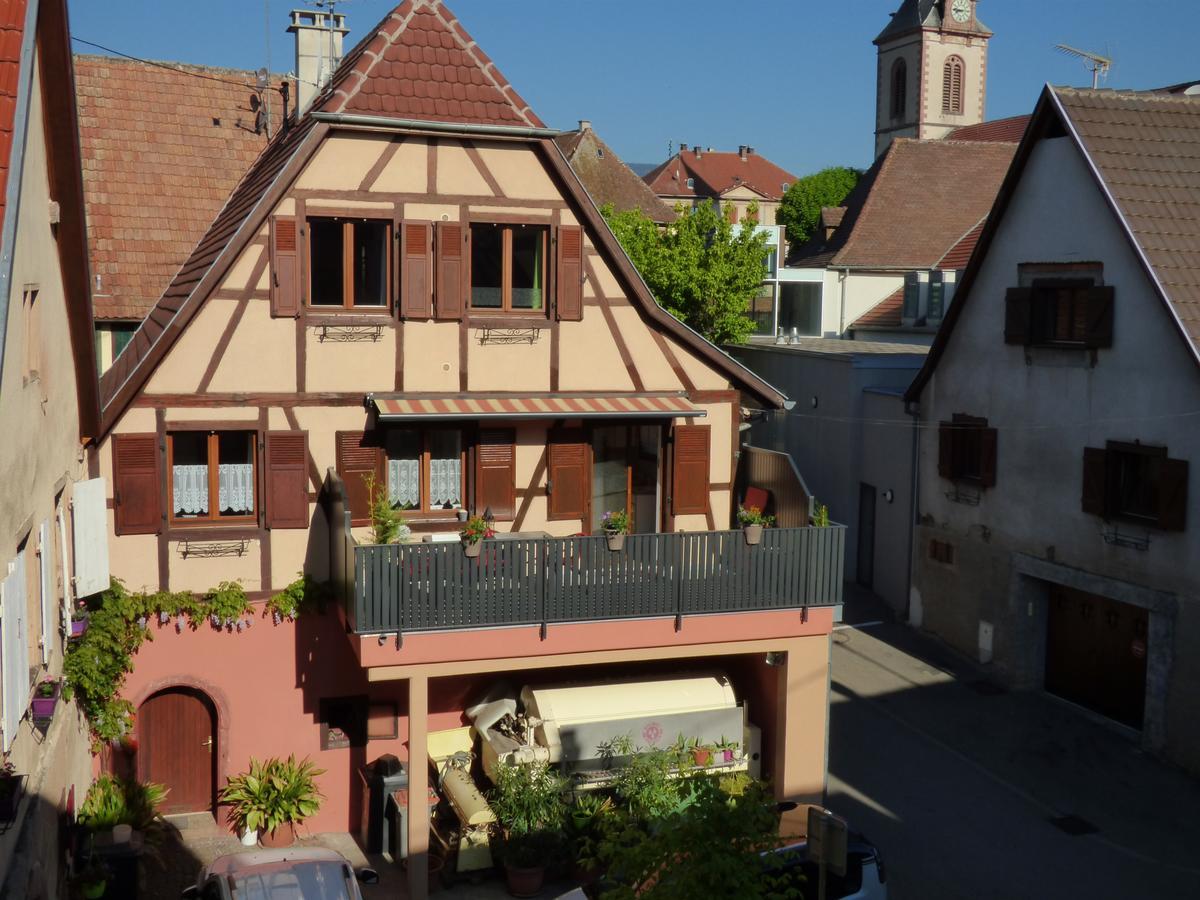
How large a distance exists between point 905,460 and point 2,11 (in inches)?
767

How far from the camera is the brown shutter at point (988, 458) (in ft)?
72.9

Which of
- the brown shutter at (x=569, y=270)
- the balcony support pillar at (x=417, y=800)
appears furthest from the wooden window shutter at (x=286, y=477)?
the brown shutter at (x=569, y=270)

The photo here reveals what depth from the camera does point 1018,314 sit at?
70.0 ft

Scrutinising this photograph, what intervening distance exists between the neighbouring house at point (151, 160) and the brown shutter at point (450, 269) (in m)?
7.13

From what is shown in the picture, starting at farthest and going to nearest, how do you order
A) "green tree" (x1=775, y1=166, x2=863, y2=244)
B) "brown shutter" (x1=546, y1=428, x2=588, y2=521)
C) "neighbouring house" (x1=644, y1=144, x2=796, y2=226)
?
"neighbouring house" (x1=644, y1=144, x2=796, y2=226), "green tree" (x1=775, y1=166, x2=863, y2=244), "brown shutter" (x1=546, y1=428, x2=588, y2=521)

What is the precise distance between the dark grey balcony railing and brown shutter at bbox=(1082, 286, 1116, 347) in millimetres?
6121

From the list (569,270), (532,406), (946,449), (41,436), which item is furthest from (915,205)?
(41,436)

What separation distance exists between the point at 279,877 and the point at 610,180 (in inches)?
1324

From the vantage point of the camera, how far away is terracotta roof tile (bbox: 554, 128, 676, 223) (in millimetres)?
43031

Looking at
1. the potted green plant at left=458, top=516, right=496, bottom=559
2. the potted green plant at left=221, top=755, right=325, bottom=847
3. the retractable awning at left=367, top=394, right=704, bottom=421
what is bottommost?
the potted green plant at left=221, top=755, right=325, bottom=847

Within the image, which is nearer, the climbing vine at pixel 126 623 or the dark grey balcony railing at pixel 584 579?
the dark grey balcony railing at pixel 584 579

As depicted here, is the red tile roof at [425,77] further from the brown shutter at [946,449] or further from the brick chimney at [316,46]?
the brown shutter at [946,449]

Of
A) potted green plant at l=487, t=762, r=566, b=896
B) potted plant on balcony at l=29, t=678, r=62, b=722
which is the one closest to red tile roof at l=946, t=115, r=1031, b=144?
potted green plant at l=487, t=762, r=566, b=896

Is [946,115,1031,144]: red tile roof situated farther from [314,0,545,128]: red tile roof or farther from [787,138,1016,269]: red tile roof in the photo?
[314,0,545,128]: red tile roof
